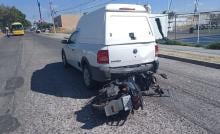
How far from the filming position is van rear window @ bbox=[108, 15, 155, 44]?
19.7 ft

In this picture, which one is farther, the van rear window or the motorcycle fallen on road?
the van rear window

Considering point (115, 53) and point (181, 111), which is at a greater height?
point (115, 53)

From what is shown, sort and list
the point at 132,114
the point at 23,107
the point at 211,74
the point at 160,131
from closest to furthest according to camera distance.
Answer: the point at 160,131 < the point at 132,114 < the point at 23,107 < the point at 211,74

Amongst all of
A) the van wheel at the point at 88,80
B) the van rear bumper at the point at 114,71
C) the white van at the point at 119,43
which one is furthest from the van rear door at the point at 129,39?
the van wheel at the point at 88,80

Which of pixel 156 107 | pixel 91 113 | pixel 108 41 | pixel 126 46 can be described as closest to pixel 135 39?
pixel 126 46

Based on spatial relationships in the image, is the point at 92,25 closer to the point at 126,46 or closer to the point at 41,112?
the point at 126,46

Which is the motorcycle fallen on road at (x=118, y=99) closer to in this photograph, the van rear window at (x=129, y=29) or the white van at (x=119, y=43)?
the white van at (x=119, y=43)

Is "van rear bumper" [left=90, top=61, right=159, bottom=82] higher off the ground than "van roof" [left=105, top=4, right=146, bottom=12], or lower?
lower

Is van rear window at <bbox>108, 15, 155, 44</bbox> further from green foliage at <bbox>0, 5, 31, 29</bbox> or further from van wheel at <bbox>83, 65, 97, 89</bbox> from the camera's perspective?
green foliage at <bbox>0, 5, 31, 29</bbox>

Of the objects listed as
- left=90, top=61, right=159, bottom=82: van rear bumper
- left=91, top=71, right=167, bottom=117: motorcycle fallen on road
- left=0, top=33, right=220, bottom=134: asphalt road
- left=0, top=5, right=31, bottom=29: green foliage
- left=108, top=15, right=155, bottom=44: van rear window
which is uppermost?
left=0, top=5, right=31, bottom=29: green foliage

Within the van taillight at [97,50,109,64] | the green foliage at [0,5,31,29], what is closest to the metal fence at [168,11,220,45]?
the van taillight at [97,50,109,64]

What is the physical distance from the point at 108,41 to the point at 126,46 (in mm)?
502

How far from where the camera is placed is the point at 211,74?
8273 millimetres

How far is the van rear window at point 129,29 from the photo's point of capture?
6.00 meters
